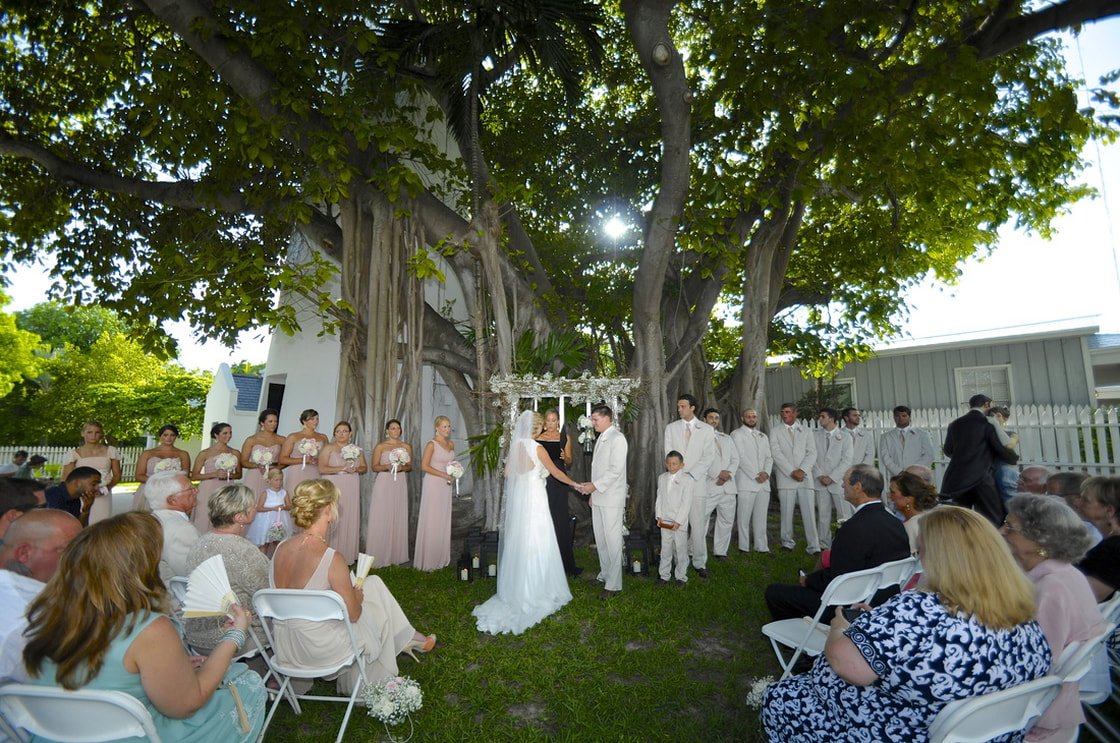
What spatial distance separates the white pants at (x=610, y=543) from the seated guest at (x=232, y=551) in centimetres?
343

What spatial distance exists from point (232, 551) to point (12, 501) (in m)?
1.33

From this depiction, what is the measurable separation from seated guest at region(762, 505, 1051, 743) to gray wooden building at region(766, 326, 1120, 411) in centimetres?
1172

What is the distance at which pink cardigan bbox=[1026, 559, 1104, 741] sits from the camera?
2621mm

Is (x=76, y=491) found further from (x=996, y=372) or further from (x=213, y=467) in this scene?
(x=996, y=372)

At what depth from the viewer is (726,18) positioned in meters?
7.13

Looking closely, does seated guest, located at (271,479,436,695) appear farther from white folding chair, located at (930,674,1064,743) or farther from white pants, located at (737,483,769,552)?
white pants, located at (737,483,769,552)

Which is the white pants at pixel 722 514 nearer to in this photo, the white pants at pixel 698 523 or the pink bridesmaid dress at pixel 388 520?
the white pants at pixel 698 523

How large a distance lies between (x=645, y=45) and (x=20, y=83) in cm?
936

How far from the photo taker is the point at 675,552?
651 centimetres

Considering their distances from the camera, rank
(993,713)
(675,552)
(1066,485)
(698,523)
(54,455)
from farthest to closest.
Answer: (54,455) → (698,523) → (675,552) → (1066,485) → (993,713)

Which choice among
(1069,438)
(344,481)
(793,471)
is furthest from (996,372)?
(344,481)

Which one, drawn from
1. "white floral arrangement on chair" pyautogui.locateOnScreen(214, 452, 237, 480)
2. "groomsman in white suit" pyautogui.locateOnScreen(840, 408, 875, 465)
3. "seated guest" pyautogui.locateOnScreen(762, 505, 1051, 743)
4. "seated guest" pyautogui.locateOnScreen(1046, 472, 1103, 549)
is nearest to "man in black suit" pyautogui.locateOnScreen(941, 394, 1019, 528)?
"seated guest" pyautogui.locateOnScreen(1046, 472, 1103, 549)

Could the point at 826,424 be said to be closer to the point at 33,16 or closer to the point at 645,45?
the point at 645,45

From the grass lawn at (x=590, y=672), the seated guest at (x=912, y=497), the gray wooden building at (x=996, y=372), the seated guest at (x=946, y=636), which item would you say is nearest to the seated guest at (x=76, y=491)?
the grass lawn at (x=590, y=672)
